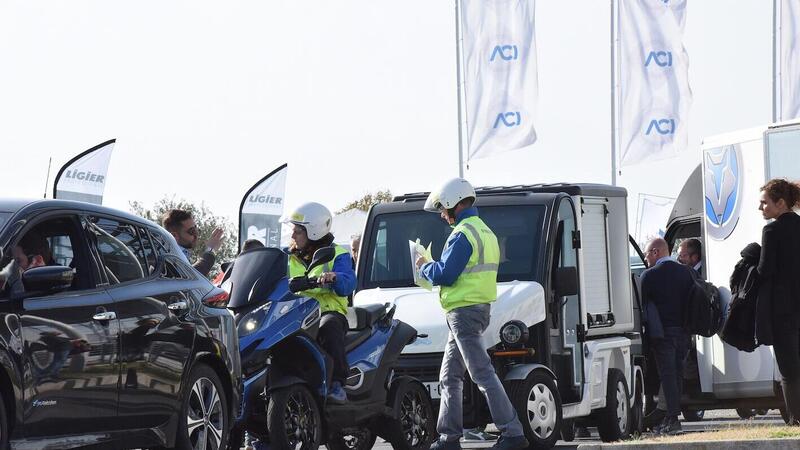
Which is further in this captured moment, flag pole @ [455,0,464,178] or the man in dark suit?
flag pole @ [455,0,464,178]

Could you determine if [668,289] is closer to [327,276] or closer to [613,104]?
[327,276]

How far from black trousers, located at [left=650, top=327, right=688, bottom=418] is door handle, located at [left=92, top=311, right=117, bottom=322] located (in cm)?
815

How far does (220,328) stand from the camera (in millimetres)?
10383

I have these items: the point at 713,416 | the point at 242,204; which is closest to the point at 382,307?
the point at 713,416

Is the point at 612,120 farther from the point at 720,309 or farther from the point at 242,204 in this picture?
the point at 720,309

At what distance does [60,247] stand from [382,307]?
12.9ft

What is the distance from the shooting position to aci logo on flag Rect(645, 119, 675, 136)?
33938 mm

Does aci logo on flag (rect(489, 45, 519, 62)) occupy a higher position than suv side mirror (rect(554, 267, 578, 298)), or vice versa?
aci logo on flag (rect(489, 45, 519, 62))

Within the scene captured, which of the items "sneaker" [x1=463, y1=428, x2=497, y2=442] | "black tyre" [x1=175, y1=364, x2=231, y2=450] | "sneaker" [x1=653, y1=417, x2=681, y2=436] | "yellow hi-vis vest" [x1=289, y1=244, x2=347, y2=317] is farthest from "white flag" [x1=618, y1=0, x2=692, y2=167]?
"black tyre" [x1=175, y1=364, x2=231, y2=450]

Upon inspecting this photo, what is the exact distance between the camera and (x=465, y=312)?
12312 millimetres

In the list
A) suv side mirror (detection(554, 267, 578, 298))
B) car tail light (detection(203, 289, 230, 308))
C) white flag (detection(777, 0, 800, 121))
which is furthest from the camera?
white flag (detection(777, 0, 800, 121))

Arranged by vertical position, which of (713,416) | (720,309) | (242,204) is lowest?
(713,416)

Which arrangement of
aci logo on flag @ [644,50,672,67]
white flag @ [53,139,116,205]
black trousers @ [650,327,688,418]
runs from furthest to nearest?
aci logo on flag @ [644,50,672,67] < white flag @ [53,139,116,205] < black trousers @ [650,327,688,418]

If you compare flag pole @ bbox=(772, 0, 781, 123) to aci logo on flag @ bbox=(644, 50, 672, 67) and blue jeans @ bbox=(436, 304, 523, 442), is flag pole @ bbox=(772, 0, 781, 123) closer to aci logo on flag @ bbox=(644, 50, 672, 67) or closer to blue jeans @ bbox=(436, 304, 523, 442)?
aci logo on flag @ bbox=(644, 50, 672, 67)
